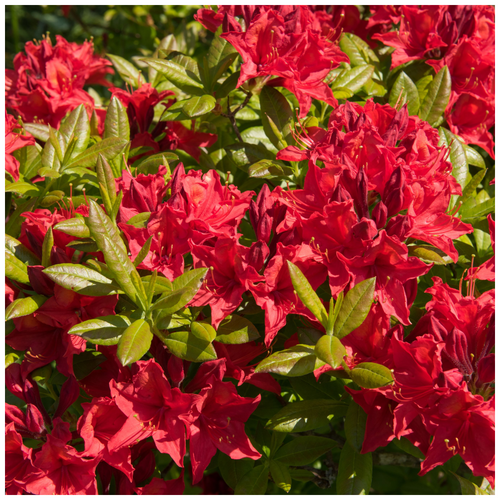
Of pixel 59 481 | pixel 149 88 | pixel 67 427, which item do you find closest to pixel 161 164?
pixel 149 88

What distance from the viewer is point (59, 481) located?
1.43 metres

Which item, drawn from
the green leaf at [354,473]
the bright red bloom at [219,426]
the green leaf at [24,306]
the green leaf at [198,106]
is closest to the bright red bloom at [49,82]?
the green leaf at [198,106]

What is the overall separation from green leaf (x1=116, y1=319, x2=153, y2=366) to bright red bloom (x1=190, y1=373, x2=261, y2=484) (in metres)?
0.23

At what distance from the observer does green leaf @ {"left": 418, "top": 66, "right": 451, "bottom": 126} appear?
→ 1.92 m

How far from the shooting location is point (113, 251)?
4.46ft

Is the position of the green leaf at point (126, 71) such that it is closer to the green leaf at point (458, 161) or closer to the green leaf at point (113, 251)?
the green leaf at point (113, 251)

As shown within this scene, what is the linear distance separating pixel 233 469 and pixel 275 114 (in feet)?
4.23

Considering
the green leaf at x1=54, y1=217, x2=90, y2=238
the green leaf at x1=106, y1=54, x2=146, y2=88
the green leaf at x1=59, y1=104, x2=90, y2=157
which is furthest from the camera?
the green leaf at x1=106, y1=54, x2=146, y2=88

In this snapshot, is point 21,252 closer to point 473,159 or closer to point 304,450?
point 304,450

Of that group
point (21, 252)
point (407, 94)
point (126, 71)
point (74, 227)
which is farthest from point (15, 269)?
point (407, 94)

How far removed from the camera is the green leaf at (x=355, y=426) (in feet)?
4.89

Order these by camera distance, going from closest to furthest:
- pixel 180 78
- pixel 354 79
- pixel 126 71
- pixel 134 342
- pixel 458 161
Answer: pixel 134 342 → pixel 458 161 → pixel 180 78 → pixel 354 79 → pixel 126 71

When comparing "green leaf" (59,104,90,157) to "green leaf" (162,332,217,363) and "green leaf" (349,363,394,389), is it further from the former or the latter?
"green leaf" (349,363,394,389)

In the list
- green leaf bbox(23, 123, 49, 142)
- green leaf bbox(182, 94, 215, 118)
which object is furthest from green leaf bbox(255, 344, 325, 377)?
green leaf bbox(23, 123, 49, 142)
